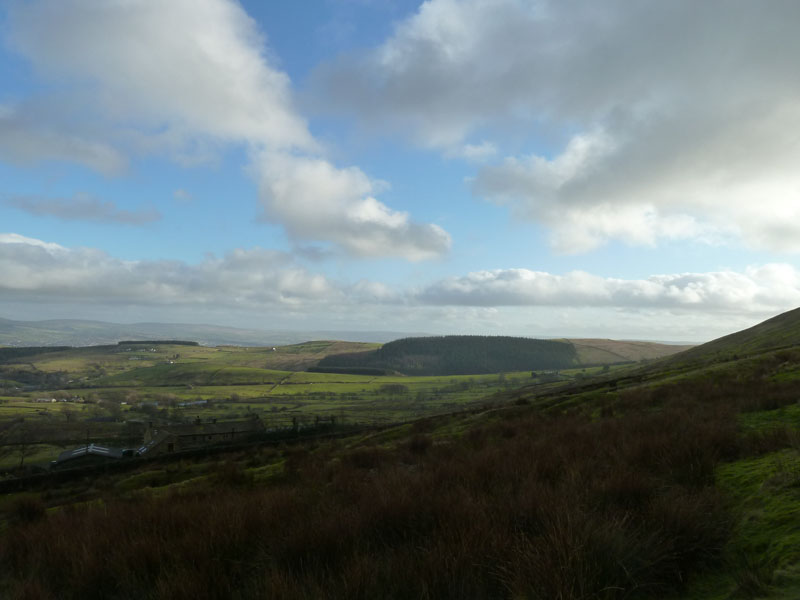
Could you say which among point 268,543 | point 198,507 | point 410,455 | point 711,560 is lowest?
point 410,455

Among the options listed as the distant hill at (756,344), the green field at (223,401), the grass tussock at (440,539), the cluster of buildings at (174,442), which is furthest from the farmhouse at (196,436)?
the distant hill at (756,344)

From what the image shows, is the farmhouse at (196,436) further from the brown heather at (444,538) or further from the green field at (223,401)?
the brown heather at (444,538)

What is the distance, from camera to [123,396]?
476ft

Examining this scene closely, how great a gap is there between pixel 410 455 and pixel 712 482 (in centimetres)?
996

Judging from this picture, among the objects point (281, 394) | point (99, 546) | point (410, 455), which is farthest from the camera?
Result: point (281, 394)

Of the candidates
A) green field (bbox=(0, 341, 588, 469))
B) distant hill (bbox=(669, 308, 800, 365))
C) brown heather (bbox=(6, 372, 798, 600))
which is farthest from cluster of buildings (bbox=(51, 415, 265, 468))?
distant hill (bbox=(669, 308, 800, 365))

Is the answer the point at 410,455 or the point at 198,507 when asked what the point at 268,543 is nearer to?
the point at 198,507

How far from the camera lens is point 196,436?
5556cm

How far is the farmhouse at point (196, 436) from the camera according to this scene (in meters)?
53.4

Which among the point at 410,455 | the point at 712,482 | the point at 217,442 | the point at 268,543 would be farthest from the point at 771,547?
the point at 217,442

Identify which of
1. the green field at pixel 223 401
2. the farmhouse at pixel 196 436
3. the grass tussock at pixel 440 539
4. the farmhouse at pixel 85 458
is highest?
the grass tussock at pixel 440 539

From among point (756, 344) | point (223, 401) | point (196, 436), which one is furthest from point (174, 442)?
point (223, 401)

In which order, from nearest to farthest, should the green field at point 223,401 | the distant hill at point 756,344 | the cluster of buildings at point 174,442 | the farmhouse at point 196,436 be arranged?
the distant hill at point 756,344 < the cluster of buildings at point 174,442 < the farmhouse at point 196,436 < the green field at point 223,401

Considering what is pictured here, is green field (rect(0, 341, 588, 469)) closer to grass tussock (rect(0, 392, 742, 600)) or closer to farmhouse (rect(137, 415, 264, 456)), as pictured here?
farmhouse (rect(137, 415, 264, 456))
